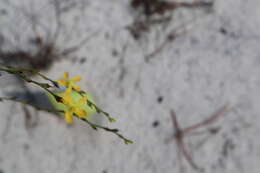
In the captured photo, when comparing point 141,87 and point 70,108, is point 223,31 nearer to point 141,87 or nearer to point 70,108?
point 141,87

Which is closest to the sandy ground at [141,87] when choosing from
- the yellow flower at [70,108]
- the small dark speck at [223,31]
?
the small dark speck at [223,31]

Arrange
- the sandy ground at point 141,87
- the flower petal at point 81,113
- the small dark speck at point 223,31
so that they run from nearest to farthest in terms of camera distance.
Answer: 1. the flower petal at point 81,113
2. the sandy ground at point 141,87
3. the small dark speck at point 223,31

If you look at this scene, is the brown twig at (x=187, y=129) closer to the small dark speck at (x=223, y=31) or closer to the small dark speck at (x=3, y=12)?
the small dark speck at (x=223, y=31)

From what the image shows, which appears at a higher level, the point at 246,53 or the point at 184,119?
the point at 246,53

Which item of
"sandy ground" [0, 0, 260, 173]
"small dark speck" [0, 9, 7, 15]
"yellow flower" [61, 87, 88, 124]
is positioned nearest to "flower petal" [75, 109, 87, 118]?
"yellow flower" [61, 87, 88, 124]

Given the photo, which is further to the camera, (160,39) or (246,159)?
(160,39)

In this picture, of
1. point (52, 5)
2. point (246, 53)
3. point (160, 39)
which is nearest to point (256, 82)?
point (246, 53)

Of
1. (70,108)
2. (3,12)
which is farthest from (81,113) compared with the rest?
(3,12)

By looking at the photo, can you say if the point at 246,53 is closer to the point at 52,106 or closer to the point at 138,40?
the point at 138,40
